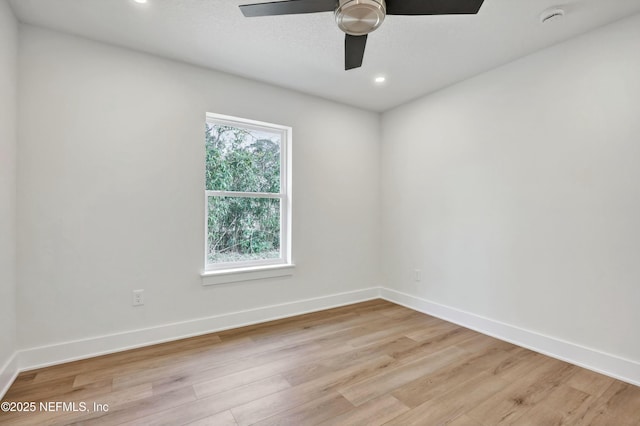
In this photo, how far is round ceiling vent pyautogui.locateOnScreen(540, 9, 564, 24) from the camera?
82.8 inches

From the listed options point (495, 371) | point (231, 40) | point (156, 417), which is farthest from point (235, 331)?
point (231, 40)

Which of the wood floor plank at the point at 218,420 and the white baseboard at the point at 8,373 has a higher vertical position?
the white baseboard at the point at 8,373

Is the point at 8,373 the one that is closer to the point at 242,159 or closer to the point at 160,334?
the point at 160,334

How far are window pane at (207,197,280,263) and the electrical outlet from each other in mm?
648

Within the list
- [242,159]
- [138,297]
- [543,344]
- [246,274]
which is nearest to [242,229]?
[246,274]

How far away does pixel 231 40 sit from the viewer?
249 cm

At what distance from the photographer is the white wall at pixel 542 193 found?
221 centimetres

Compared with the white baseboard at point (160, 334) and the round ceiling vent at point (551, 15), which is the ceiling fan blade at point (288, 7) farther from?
the white baseboard at point (160, 334)

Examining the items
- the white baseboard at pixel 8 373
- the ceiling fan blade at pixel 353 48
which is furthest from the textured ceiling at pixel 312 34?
the white baseboard at pixel 8 373

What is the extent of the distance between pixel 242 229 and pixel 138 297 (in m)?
1.12

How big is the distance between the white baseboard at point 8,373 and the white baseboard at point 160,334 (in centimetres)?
6

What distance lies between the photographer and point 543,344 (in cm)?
257

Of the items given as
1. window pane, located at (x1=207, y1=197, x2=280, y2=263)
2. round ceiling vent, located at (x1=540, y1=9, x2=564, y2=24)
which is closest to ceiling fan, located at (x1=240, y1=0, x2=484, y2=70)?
round ceiling vent, located at (x1=540, y1=9, x2=564, y2=24)

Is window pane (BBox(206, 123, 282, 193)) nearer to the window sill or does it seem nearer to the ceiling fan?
the window sill
